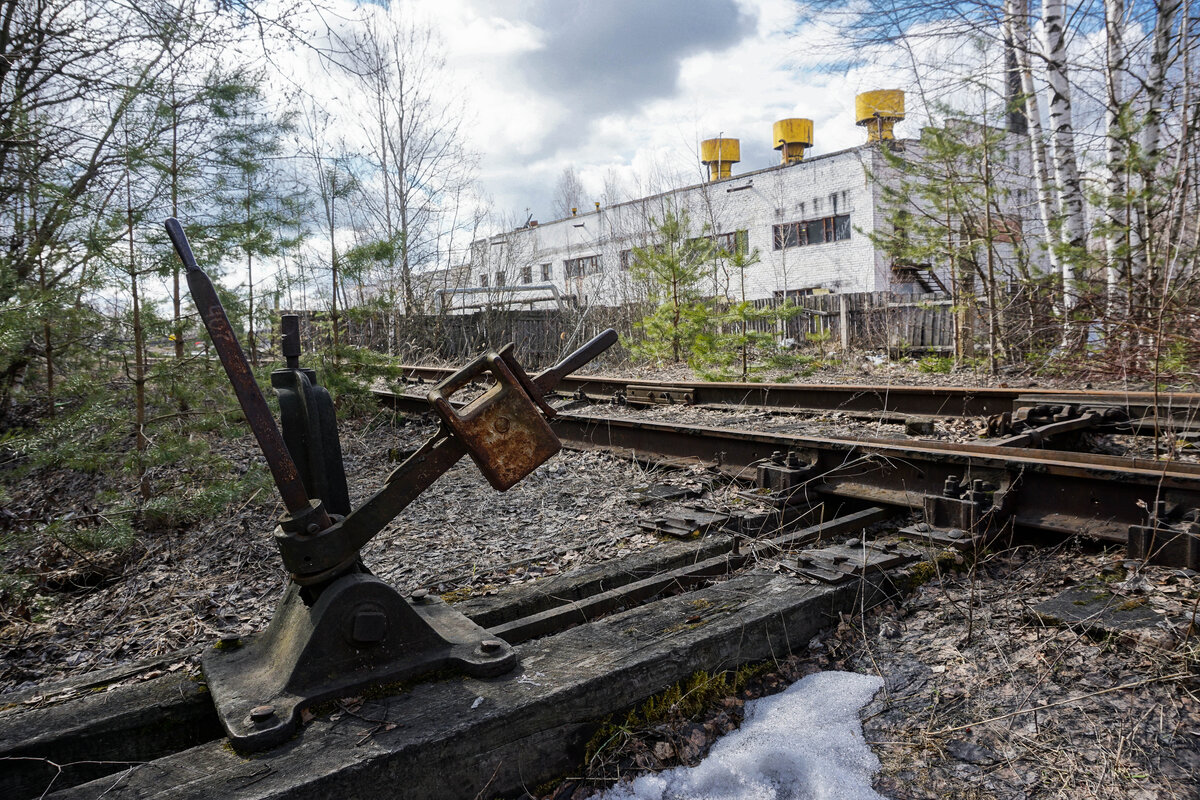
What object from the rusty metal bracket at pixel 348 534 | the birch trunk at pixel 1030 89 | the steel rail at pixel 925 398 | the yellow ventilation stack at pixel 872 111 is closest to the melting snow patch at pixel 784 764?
the rusty metal bracket at pixel 348 534

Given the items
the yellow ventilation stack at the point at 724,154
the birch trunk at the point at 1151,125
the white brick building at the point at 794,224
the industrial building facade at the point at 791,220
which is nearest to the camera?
the birch trunk at the point at 1151,125

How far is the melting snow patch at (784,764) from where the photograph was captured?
1.95 meters

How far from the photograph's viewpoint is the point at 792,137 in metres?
34.5

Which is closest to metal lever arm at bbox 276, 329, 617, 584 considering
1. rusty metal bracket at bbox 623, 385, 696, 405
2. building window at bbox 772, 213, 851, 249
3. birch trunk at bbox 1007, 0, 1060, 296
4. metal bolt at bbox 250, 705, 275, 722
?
metal bolt at bbox 250, 705, 275, 722

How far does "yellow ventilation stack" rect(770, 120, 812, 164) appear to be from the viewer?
34.4 metres

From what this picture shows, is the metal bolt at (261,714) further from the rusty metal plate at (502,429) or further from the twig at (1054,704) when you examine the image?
the twig at (1054,704)

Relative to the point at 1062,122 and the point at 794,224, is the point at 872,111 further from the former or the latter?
the point at 1062,122

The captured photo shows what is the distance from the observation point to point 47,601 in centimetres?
410

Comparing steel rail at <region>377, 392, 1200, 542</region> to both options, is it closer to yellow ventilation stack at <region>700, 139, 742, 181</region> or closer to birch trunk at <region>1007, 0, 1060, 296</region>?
birch trunk at <region>1007, 0, 1060, 296</region>

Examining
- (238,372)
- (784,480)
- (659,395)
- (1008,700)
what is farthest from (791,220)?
(238,372)

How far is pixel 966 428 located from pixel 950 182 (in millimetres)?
6671

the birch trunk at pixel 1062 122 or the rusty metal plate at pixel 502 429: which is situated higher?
the birch trunk at pixel 1062 122

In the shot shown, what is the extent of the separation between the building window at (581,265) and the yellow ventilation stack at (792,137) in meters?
10.1

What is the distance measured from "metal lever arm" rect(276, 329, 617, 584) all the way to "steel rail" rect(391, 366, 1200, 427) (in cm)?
418
